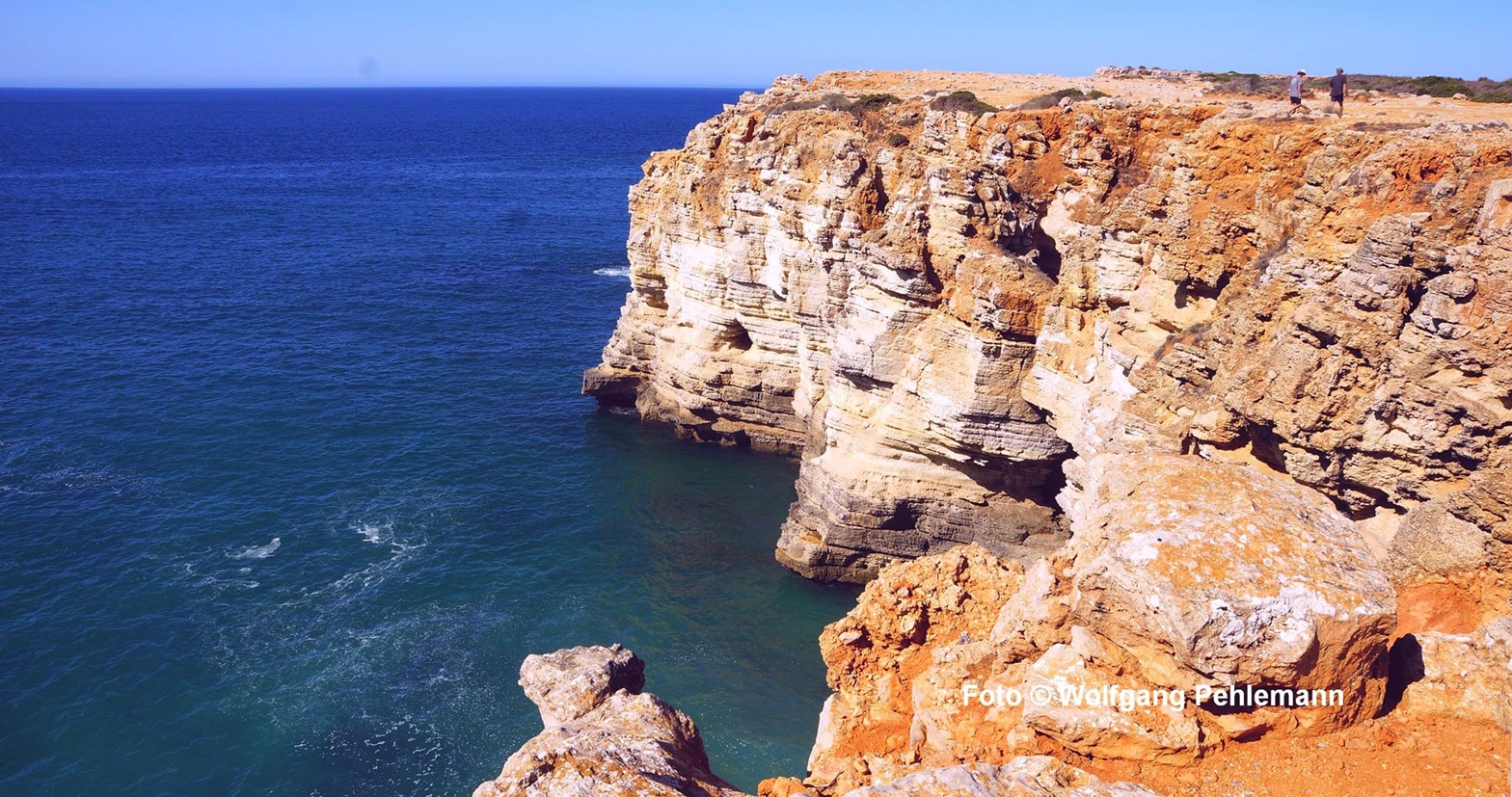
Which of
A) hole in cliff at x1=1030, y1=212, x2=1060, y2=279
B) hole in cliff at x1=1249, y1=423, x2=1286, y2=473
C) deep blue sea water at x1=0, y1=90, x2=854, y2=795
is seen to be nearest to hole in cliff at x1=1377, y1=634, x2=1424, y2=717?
hole in cliff at x1=1249, y1=423, x2=1286, y2=473

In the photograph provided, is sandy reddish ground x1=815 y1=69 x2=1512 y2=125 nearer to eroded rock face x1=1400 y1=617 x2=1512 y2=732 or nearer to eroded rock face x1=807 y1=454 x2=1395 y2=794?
eroded rock face x1=1400 y1=617 x2=1512 y2=732

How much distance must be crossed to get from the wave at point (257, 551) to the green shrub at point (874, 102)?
32.2 meters

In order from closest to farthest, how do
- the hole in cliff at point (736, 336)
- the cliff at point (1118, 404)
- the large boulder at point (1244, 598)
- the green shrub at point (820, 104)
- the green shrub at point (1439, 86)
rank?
the large boulder at point (1244, 598) → the cliff at point (1118, 404) → the green shrub at point (1439, 86) → the hole in cliff at point (736, 336) → the green shrub at point (820, 104)

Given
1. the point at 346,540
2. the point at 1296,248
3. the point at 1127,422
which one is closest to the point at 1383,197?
the point at 1296,248

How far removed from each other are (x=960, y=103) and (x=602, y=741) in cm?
3765

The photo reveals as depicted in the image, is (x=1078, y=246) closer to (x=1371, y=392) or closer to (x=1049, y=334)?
(x=1049, y=334)

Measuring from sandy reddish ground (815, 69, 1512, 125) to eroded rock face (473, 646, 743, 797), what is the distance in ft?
83.8

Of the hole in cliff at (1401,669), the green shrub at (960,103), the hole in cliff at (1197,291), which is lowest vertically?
the hole in cliff at (1401,669)

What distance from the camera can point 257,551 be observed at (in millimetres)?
37688

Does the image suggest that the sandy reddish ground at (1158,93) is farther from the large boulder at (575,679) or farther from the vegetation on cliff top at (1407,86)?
the large boulder at (575,679)

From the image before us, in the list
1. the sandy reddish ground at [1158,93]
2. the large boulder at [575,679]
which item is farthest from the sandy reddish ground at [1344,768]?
the sandy reddish ground at [1158,93]

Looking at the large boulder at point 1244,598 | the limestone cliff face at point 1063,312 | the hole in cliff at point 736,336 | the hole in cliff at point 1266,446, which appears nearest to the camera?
the large boulder at point 1244,598

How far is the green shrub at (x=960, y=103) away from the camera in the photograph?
42.5 metres

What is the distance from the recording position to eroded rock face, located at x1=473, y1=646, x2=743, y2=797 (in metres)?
11.5
